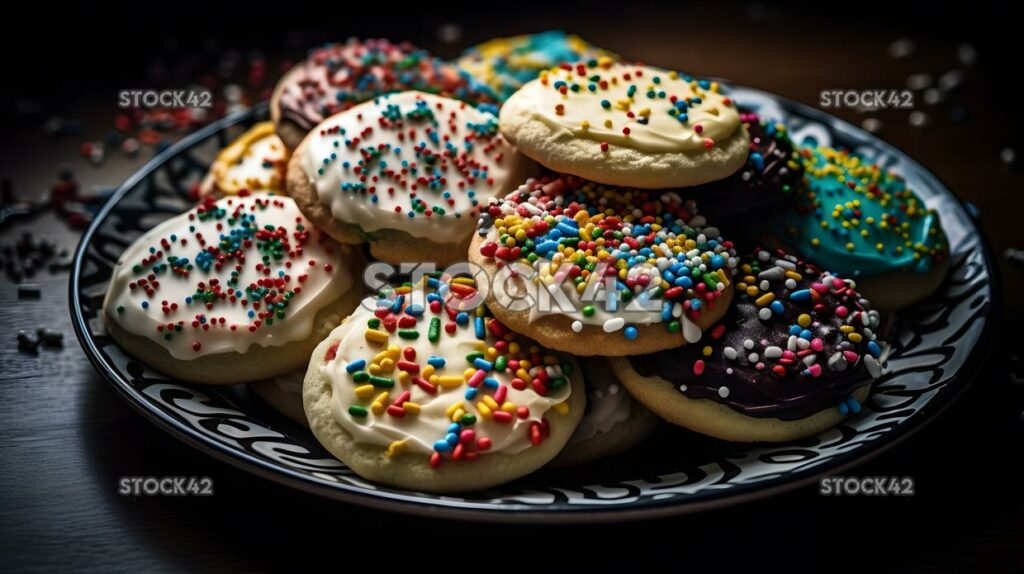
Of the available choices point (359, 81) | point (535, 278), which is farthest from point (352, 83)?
point (535, 278)

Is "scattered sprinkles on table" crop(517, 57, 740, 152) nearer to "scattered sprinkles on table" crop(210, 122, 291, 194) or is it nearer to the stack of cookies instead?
the stack of cookies

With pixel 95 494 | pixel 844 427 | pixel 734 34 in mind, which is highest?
pixel 734 34

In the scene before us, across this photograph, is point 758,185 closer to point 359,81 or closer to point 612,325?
point 612,325

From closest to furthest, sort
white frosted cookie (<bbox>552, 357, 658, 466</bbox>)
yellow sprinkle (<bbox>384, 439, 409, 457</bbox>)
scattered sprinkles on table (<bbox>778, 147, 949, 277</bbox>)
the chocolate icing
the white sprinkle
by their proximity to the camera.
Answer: yellow sprinkle (<bbox>384, 439, 409, 457</bbox>)
the white sprinkle
white frosted cookie (<bbox>552, 357, 658, 466</bbox>)
the chocolate icing
scattered sprinkles on table (<bbox>778, 147, 949, 277</bbox>)

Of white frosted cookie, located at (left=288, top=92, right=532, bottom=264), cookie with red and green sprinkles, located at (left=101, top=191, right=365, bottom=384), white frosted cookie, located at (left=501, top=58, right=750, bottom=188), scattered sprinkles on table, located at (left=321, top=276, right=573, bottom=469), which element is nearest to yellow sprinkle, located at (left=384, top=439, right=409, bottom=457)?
scattered sprinkles on table, located at (left=321, top=276, right=573, bottom=469)

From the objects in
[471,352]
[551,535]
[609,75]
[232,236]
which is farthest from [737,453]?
[232,236]

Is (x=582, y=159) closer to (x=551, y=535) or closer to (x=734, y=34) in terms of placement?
(x=551, y=535)
